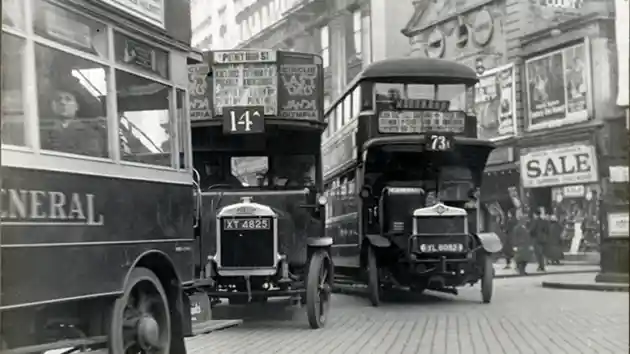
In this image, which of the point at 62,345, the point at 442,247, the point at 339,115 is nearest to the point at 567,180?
the point at 62,345

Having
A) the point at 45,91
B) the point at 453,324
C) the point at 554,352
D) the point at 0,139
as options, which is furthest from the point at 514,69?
the point at 0,139

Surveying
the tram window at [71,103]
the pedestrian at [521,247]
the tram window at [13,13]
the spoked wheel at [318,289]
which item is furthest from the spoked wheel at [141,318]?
the pedestrian at [521,247]

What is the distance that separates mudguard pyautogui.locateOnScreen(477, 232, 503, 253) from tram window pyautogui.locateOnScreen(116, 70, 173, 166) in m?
6.92

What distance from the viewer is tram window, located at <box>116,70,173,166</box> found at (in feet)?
16.5

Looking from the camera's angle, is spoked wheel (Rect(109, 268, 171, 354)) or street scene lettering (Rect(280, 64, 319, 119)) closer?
spoked wheel (Rect(109, 268, 171, 354))

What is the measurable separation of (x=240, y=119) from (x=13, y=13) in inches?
233

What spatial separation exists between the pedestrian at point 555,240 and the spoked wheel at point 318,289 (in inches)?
96.8

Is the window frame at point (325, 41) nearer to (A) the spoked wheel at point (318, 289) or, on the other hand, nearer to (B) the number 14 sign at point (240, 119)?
(B) the number 14 sign at point (240, 119)

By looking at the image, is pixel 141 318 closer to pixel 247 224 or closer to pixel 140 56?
pixel 140 56

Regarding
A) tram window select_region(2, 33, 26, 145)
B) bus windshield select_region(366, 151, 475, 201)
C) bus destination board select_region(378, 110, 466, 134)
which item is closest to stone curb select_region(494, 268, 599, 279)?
bus windshield select_region(366, 151, 475, 201)

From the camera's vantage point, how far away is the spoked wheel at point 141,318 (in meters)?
4.82

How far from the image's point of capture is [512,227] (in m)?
12.7

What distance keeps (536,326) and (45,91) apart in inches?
248

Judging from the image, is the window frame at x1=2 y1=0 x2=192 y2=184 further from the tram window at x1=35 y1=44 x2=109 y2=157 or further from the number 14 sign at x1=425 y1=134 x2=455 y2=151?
the number 14 sign at x1=425 y1=134 x2=455 y2=151
